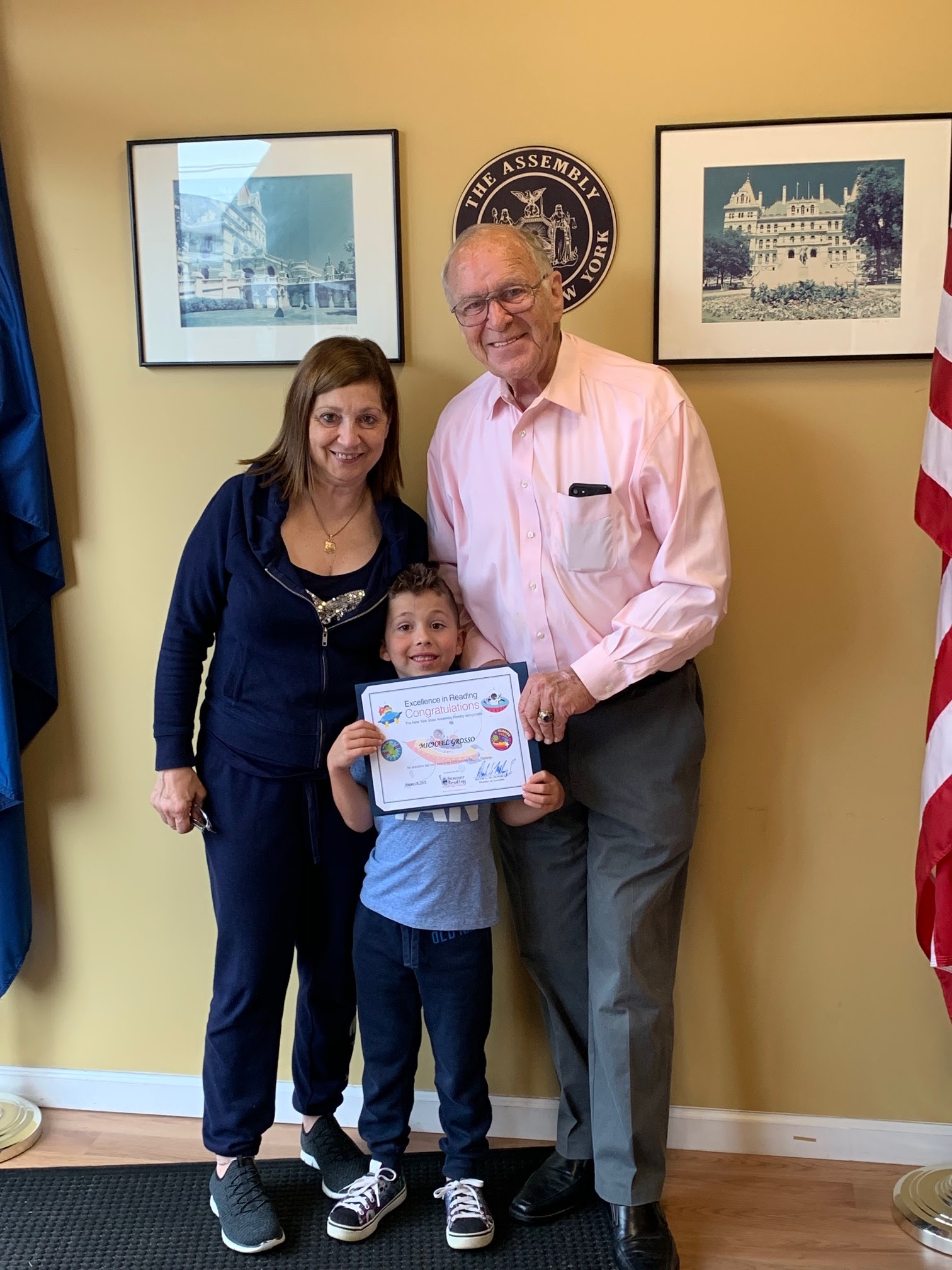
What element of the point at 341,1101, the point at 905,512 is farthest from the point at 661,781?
the point at 341,1101

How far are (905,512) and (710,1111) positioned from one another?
1.30m

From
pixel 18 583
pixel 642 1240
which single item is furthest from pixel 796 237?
pixel 642 1240

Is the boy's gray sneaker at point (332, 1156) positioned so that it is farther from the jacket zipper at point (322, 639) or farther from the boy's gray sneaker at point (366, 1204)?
the jacket zipper at point (322, 639)

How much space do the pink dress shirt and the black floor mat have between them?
40.8 inches

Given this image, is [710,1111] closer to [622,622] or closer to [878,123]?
[622,622]

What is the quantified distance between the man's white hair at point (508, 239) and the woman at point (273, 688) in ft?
0.74

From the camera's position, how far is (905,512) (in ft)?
6.61

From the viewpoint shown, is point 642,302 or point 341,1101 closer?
point 642,302

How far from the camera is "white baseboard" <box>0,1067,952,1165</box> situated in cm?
214

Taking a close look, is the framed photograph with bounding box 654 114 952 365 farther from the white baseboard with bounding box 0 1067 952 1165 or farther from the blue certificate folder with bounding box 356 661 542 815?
the white baseboard with bounding box 0 1067 952 1165

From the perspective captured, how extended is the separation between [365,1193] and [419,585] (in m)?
1.14

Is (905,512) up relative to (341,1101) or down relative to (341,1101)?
up

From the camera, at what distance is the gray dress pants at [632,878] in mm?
1837
